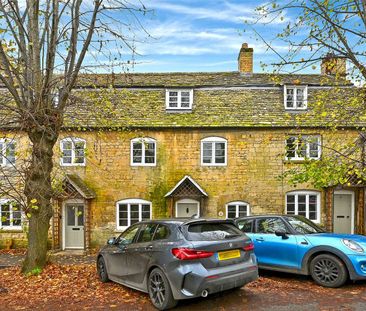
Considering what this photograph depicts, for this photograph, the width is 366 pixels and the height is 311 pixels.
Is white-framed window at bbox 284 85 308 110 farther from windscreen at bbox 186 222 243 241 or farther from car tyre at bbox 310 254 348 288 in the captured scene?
windscreen at bbox 186 222 243 241

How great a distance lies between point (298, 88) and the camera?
16219 mm

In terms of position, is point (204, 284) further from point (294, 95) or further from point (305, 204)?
point (294, 95)

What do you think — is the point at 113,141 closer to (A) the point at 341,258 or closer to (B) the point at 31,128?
(B) the point at 31,128

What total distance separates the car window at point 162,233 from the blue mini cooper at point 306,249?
11.2ft

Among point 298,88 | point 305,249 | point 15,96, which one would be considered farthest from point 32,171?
point 298,88

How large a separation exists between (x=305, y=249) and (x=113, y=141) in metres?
10.6

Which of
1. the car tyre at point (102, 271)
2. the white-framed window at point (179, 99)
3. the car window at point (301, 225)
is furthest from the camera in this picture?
the white-framed window at point (179, 99)

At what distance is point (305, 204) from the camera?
15.1 meters

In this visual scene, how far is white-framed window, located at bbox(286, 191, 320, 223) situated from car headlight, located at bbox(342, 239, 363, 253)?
7989mm

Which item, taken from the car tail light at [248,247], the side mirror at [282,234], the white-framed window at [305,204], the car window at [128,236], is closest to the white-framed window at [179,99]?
the white-framed window at [305,204]

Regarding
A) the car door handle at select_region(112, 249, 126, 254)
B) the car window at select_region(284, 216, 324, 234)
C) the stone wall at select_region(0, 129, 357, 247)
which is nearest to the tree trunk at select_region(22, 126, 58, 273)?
the car door handle at select_region(112, 249, 126, 254)

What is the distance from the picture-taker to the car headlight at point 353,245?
702 cm

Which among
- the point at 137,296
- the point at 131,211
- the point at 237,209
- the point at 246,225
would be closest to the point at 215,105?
the point at 237,209

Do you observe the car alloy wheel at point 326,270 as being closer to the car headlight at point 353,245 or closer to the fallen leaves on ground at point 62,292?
the car headlight at point 353,245
